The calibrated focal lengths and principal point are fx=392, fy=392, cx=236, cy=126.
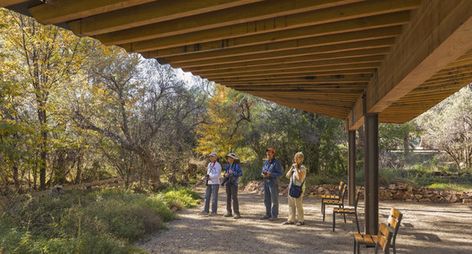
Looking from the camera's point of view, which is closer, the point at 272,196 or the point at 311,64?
the point at 311,64

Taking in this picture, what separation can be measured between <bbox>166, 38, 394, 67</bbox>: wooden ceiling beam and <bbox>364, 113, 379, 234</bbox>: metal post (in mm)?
2660

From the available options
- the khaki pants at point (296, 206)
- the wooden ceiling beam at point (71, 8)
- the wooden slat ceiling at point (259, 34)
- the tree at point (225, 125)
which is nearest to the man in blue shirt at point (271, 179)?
the khaki pants at point (296, 206)

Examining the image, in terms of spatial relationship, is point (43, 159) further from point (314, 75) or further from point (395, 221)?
point (395, 221)

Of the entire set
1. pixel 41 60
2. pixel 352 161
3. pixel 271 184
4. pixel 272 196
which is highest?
pixel 41 60

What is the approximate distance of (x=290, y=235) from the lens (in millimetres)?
7422

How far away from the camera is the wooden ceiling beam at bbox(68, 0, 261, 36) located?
2.52 metres

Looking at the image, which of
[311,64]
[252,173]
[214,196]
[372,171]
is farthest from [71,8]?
[252,173]

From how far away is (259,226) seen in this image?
830 cm

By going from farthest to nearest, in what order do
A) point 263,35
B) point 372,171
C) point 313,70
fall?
point 372,171, point 313,70, point 263,35

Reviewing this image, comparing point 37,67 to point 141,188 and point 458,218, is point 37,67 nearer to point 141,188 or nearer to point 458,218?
point 141,188

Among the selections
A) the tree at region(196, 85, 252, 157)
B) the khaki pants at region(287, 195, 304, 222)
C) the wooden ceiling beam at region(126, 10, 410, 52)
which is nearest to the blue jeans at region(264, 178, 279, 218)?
the khaki pants at region(287, 195, 304, 222)

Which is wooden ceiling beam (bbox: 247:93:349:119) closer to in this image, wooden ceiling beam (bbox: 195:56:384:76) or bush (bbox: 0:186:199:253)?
wooden ceiling beam (bbox: 195:56:384:76)

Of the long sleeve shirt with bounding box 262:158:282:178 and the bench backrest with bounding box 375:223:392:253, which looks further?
the long sleeve shirt with bounding box 262:158:282:178

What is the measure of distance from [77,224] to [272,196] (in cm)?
440
